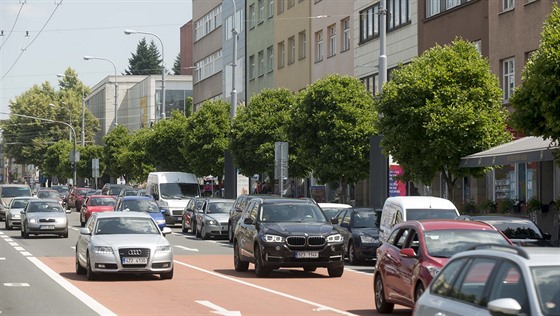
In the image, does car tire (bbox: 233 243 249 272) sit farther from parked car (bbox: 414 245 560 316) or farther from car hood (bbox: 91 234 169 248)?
parked car (bbox: 414 245 560 316)

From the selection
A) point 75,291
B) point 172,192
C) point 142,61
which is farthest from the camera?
point 142,61

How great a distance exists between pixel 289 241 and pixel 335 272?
140 centimetres

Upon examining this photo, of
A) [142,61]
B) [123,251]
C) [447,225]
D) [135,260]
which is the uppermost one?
[142,61]

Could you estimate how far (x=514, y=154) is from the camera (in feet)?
96.2

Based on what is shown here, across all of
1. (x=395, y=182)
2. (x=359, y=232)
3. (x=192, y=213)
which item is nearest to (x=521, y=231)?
(x=359, y=232)

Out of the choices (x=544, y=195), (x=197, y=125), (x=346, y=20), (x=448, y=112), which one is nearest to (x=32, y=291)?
(x=448, y=112)

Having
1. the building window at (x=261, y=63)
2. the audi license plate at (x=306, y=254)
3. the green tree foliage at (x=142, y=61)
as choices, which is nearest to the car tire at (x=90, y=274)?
the audi license plate at (x=306, y=254)

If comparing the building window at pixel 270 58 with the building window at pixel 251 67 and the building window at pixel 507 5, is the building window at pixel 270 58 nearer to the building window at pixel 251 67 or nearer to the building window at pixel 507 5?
the building window at pixel 251 67

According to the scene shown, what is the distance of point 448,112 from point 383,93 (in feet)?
7.01

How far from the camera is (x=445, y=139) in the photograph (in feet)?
108

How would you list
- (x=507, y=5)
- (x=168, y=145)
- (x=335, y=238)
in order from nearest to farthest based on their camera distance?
(x=335, y=238)
(x=507, y=5)
(x=168, y=145)

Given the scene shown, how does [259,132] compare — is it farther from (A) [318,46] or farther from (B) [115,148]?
(B) [115,148]

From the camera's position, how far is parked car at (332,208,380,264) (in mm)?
29484

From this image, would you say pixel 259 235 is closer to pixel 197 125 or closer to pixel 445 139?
pixel 445 139
